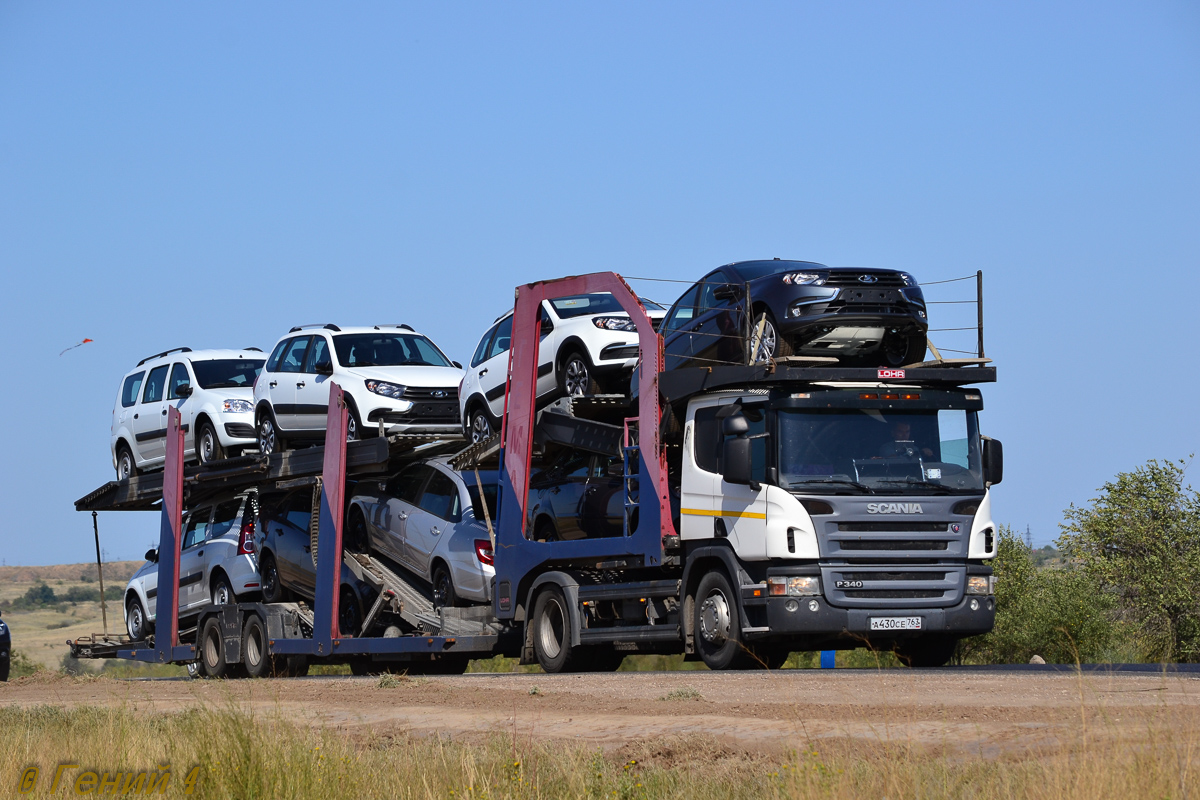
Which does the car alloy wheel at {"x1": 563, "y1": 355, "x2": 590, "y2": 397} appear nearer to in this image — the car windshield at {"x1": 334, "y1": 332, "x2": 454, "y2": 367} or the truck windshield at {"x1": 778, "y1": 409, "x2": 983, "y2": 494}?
the truck windshield at {"x1": 778, "y1": 409, "x2": 983, "y2": 494}

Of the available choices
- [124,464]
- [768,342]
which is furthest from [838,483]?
[124,464]

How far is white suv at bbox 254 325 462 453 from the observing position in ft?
57.5

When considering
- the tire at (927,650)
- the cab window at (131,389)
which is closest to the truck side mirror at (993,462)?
the tire at (927,650)

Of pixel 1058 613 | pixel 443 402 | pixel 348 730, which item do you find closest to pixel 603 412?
pixel 443 402

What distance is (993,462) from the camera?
13.5 metres

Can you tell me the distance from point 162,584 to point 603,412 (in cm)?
819

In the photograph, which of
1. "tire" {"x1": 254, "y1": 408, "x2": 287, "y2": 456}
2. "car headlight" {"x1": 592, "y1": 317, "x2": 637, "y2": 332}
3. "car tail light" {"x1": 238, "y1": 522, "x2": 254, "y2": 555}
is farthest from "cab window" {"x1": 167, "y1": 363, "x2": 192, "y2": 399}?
"car headlight" {"x1": 592, "y1": 317, "x2": 637, "y2": 332}

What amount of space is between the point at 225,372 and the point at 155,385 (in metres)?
1.19

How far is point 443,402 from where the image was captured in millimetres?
18281

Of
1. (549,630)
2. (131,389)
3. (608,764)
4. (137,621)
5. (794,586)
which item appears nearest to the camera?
(608,764)

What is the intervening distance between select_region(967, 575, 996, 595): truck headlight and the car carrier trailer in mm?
19

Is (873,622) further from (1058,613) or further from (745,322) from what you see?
(1058,613)

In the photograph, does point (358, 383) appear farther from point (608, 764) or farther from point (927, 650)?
point (608, 764)

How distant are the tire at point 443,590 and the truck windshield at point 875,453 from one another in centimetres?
485
